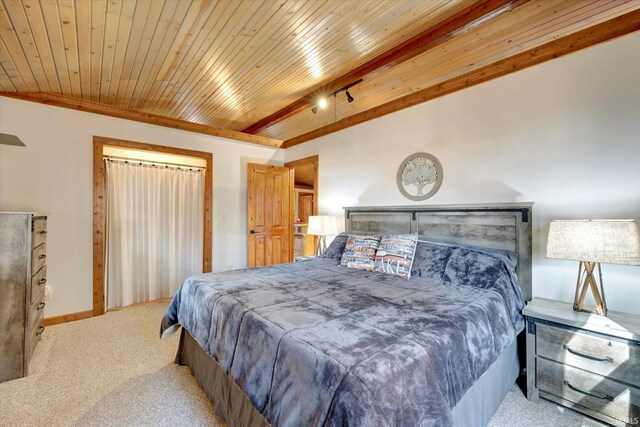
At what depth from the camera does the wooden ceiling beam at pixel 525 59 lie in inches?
76.9

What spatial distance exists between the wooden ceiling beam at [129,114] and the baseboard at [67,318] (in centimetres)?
244

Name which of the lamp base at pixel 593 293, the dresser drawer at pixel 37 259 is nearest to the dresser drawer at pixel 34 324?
the dresser drawer at pixel 37 259

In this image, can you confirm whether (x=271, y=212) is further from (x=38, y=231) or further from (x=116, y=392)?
(x=116, y=392)

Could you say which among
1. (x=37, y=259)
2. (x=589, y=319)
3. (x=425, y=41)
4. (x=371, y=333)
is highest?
(x=425, y=41)

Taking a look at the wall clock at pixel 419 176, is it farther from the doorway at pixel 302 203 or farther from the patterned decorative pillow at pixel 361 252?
the doorway at pixel 302 203

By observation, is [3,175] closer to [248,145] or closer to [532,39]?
[248,145]

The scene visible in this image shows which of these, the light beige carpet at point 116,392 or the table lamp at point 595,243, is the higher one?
the table lamp at point 595,243

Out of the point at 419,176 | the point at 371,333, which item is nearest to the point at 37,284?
the point at 371,333

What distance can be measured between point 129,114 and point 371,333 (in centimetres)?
404

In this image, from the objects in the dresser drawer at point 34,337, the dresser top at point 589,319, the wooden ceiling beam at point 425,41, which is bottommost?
the dresser drawer at point 34,337

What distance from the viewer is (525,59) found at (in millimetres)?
2369

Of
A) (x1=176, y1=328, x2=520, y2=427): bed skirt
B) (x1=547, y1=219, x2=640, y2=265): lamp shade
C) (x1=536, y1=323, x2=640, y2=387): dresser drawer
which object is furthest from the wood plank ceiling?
(x1=176, y1=328, x2=520, y2=427): bed skirt

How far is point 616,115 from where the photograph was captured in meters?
1.97

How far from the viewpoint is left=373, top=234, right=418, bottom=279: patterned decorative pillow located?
243 cm
